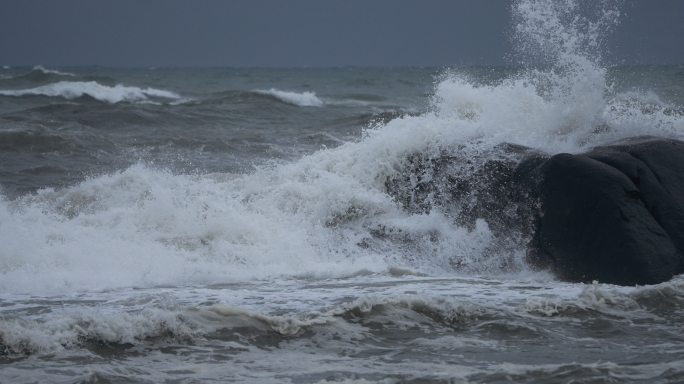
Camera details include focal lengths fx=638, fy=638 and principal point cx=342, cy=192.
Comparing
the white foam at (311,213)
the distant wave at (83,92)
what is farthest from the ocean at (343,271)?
the distant wave at (83,92)

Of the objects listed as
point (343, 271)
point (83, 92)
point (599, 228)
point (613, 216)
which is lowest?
point (343, 271)

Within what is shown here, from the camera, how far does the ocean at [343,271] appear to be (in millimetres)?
3574

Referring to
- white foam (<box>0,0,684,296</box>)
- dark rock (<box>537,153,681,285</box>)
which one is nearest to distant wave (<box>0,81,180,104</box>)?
white foam (<box>0,0,684,296</box>)

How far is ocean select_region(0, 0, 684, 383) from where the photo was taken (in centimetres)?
357

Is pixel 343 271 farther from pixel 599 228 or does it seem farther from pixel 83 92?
pixel 83 92

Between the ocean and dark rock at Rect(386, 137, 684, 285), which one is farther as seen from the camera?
dark rock at Rect(386, 137, 684, 285)

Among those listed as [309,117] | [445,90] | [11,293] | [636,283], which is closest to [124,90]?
[309,117]

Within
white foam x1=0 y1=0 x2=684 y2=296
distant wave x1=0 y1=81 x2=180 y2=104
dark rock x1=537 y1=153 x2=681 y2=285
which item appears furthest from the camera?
distant wave x1=0 y1=81 x2=180 y2=104

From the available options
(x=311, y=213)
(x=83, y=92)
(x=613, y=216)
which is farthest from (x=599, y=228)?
(x=83, y=92)

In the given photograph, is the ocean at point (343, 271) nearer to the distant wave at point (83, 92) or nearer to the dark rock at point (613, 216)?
the dark rock at point (613, 216)

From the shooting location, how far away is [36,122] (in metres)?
14.9

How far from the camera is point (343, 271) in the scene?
5.52 meters

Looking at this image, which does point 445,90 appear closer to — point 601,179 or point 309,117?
point 601,179

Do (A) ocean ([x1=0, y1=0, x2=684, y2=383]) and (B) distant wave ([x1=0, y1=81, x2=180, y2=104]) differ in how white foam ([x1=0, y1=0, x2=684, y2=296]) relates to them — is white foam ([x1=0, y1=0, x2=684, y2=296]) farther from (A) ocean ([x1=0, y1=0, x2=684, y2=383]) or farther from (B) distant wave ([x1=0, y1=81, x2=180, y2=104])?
(B) distant wave ([x1=0, y1=81, x2=180, y2=104])
